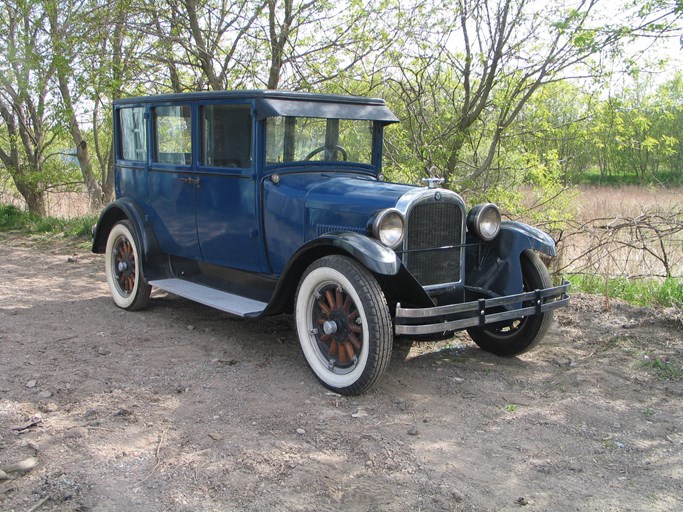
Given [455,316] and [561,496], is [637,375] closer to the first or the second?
[455,316]

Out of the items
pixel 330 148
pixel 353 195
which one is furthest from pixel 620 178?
pixel 353 195

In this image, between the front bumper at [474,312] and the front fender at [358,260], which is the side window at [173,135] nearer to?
the front fender at [358,260]

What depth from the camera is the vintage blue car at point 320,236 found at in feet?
13.3

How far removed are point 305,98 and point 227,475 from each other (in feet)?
9.53

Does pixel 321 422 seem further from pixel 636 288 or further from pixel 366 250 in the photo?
pixel 636 288

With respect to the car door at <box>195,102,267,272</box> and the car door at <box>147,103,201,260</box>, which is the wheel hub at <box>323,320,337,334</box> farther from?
the car door at <box>147,103,201,260</box>

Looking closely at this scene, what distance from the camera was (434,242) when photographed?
4504 mm

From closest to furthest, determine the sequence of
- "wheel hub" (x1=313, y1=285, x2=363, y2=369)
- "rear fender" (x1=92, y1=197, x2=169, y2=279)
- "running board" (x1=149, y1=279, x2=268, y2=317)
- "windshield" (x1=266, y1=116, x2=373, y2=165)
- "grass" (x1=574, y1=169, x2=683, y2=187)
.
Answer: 1. "wheel hub" (x1=313, y1=285, x2=363, y2=369)
2. "running board" (x1=149, y1=279, x2=268, y2=317)
3. "windshield" (x1=266, y1=116, x2=373, y2=165)
4. "rear fender" (x1=92, y1=197, x2=169, y2=279)
5. "grass" (x1=574, y1=169, x2=683, y2=187)

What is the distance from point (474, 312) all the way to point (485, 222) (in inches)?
27.0

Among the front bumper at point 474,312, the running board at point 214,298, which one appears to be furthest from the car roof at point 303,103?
the front bumper at point 474,312

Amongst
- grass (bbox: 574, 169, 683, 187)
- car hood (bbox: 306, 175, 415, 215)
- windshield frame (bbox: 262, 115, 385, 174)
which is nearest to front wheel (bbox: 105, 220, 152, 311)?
windshield frame (bbox: 262, 115, 385, 174)

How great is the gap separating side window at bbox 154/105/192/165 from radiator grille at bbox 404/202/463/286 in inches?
82.7

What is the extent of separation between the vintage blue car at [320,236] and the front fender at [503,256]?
0.01 m

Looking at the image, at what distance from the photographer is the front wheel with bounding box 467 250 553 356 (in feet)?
15.1
